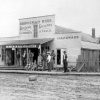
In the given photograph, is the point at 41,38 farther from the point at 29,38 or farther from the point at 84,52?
the point at 84,52

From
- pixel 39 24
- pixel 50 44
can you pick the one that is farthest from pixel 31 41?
pixel 39 24

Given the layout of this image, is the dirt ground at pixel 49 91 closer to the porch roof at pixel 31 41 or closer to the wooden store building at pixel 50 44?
the wooden store building at pixel 50 44

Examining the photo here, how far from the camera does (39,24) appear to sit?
3011 centimetres

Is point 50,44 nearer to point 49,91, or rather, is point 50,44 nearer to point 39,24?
point 39,24

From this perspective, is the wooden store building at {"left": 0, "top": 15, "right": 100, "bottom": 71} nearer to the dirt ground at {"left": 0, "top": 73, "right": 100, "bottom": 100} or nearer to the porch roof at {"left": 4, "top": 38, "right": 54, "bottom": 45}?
the porch roof at {"left": 4, "top": 38, "right": 54, "bottom": 45}

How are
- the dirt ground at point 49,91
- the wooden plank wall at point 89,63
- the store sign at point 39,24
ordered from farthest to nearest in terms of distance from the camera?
the store sign at point 39,24, the wooden plank wall at point 89,63, the dirt ground at point 49,91

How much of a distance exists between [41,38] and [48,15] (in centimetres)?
253

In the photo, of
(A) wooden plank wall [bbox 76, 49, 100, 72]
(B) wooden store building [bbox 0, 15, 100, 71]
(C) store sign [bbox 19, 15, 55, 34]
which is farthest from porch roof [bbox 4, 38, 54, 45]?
(A) wooden plank wall [bbox 76, 49, 100, 72]

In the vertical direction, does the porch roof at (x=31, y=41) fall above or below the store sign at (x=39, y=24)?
below

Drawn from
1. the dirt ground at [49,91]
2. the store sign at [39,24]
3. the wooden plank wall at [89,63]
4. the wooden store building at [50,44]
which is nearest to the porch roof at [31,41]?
the wooden store building at [50,44]

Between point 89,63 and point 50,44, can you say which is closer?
point 89,63

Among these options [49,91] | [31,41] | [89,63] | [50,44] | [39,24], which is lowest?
[49,91]

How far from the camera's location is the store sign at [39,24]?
2911 cm

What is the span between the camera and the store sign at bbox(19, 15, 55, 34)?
29.1m
